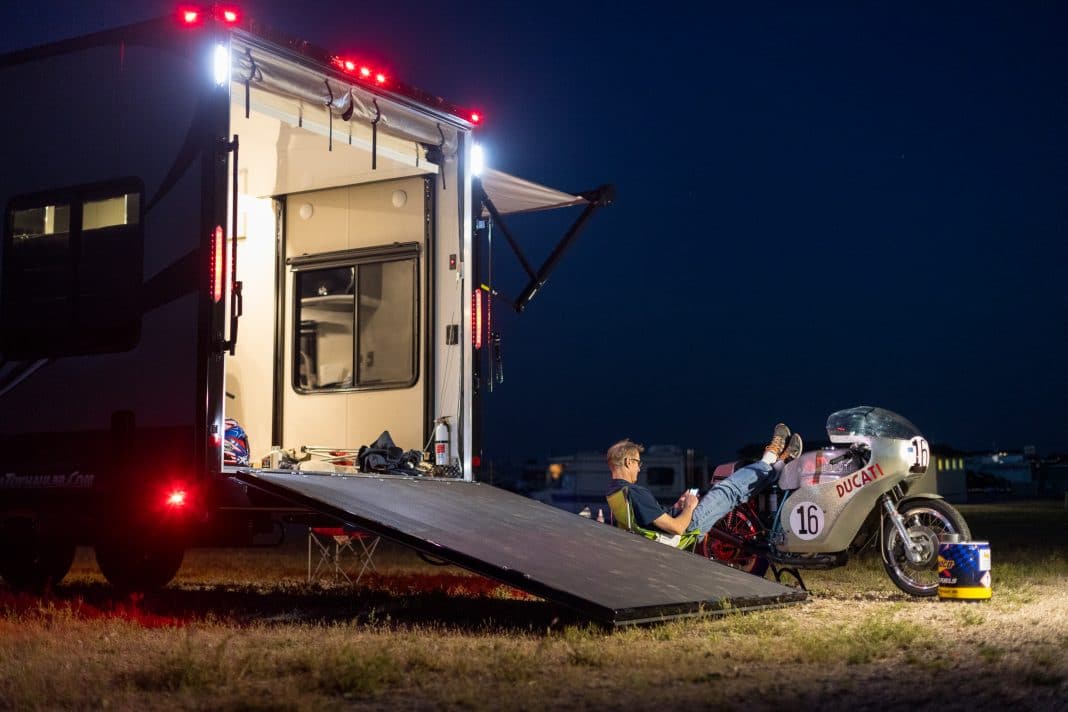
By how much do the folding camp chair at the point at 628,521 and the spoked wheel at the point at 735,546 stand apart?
50 centimetres

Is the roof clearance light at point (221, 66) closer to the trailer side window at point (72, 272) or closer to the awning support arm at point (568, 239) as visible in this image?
the trailer side window at point (72, 272)

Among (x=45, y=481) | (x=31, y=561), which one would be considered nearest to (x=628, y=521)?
(x=45, y=481)

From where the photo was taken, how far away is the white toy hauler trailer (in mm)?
6855

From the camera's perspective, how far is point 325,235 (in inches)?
370

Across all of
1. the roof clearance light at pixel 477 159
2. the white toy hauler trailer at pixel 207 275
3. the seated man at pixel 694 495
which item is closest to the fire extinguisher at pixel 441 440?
the white toy hauler trailer at pixel 207 275

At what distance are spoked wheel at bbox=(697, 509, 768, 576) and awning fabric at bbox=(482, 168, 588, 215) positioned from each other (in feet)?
8.69

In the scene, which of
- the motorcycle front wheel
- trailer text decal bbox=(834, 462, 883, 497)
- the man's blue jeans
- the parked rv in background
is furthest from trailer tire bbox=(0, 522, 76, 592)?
the parked rv in background

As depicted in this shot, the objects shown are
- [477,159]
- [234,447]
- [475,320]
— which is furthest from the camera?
[477,159]

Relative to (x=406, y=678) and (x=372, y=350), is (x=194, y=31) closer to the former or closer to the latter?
(x=372, y=350)

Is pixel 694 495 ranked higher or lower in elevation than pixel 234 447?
lower

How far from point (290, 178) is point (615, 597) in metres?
4.85

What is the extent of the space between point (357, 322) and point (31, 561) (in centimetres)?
263

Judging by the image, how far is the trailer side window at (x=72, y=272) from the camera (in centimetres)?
722

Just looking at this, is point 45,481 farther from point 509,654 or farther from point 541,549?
point 509,654
